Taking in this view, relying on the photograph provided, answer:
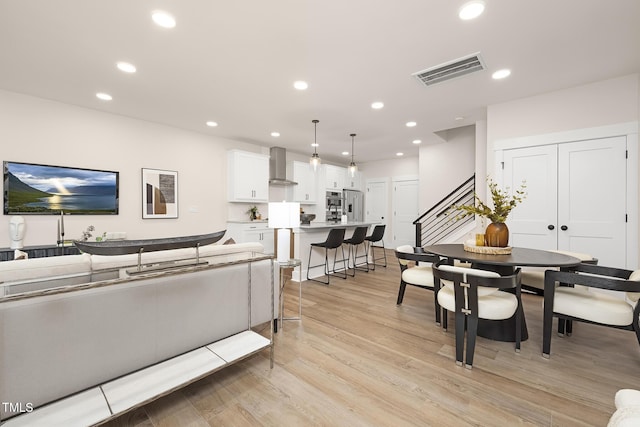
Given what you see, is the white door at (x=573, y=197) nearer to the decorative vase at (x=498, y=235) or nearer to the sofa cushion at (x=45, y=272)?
the decorative vase at (x=498, y=235)

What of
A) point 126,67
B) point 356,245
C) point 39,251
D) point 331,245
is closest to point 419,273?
point 331,245

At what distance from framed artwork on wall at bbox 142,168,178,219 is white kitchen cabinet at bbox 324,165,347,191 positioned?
3.82 m

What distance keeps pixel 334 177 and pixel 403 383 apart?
6.29 metres

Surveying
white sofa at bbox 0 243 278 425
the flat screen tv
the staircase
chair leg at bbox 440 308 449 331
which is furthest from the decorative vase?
the flat screen tv

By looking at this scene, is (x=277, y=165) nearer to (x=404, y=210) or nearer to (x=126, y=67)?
(x=126, y=67)

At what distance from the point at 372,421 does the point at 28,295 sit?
177 cm

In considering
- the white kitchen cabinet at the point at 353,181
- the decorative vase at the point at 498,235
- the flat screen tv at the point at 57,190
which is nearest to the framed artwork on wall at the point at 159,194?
the flat screen tv at the point at 57,190

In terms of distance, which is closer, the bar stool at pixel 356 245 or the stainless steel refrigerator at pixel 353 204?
the bar stool at pixel 356 245

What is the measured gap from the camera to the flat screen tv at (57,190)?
11.7ft

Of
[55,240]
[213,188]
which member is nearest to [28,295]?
[55,240]

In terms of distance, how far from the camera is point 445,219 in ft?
20.3

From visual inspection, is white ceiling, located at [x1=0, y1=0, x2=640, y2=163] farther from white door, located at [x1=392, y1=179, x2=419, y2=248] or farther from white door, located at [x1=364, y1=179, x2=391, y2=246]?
white door, located at [x1=364, y1=179, x2=391, y2=246]

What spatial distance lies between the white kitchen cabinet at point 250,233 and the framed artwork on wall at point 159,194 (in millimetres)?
1136

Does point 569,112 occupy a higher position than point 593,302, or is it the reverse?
point 569,112
